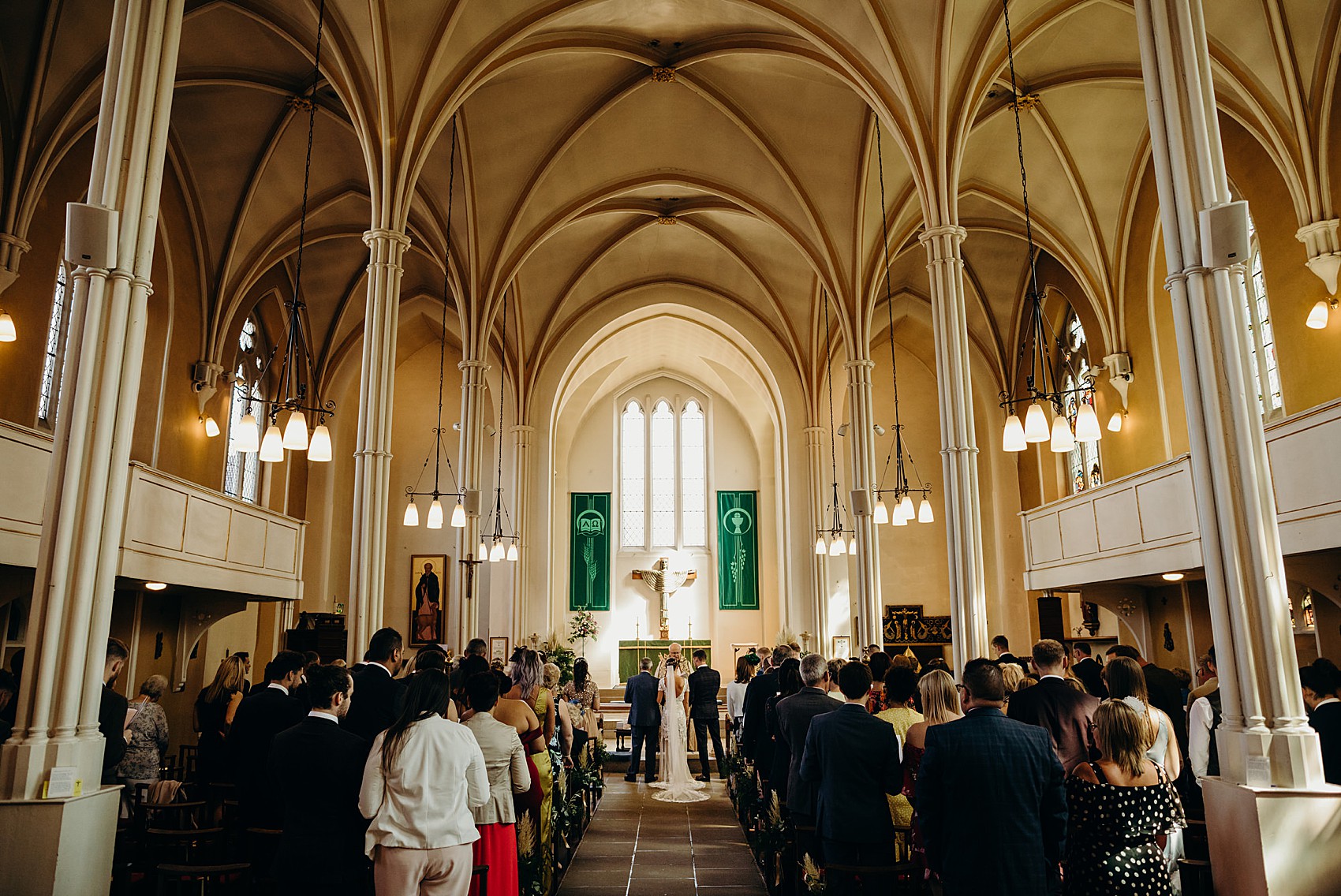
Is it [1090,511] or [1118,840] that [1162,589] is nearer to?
[1090,511]

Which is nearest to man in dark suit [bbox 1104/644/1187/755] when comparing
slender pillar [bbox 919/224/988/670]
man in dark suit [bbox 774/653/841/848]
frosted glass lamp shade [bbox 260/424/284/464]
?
slender pillar [bbox 919/224/988/670]

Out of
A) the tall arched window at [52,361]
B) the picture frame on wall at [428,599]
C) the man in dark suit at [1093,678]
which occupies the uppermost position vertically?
the tall arched window at [52,361]

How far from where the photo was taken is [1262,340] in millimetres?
11844

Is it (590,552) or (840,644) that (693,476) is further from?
(840,644)

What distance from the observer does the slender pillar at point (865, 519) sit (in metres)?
12.4

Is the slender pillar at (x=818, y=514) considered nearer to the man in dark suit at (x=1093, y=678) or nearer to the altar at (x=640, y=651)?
the altar at (x=640, y=651)

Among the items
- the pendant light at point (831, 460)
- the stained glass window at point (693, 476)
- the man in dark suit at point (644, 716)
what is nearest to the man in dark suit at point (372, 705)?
the man in dark suit at point (644, 716)

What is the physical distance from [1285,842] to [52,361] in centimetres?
1319

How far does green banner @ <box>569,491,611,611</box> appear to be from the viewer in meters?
23.8

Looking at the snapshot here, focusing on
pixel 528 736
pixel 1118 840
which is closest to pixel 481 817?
pixel 528 736

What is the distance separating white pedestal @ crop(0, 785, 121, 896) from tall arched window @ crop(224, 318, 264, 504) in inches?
484

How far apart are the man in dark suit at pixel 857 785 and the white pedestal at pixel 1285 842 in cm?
161

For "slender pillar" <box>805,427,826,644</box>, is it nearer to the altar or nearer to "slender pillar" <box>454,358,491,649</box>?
the altar

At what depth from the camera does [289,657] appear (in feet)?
18.9
